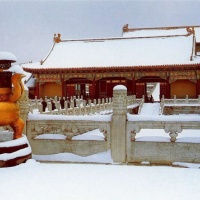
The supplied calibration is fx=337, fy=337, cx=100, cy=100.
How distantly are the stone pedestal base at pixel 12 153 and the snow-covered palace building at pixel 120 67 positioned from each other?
2164 centimetres

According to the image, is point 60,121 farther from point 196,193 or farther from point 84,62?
point 84,62

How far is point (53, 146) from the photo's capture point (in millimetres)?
7430

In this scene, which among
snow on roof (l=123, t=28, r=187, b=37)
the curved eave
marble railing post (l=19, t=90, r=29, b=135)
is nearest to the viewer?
marble railing post (l=19, t=90, r=29, b=135)

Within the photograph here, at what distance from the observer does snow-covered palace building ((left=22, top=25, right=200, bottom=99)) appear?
89.6 ft

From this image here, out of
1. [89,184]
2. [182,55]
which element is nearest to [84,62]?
[182,55]

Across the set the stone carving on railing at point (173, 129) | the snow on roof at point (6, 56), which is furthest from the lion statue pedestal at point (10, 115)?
the stone carving on railing at point (173, 129)

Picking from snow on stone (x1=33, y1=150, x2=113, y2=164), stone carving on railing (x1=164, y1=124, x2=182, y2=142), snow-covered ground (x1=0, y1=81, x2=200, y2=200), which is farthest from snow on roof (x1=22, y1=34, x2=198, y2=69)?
snow-covered ground (x1=0, y1=81, x2=200, y2=200)

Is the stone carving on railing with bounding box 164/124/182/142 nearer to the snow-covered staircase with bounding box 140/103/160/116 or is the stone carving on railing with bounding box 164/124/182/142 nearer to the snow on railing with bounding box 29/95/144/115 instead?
the snow on railing with bounding box 29/95/144/115

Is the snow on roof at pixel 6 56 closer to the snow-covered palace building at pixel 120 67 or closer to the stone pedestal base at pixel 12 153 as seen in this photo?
the stone pedestal base at pixel 12 153

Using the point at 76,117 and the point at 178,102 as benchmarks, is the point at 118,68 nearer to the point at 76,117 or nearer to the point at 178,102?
the point at 178,102

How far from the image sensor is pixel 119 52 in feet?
101

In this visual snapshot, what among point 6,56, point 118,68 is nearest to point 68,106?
point 118,68

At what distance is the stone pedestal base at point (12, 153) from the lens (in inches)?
230

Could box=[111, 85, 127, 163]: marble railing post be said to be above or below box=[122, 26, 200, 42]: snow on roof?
below
